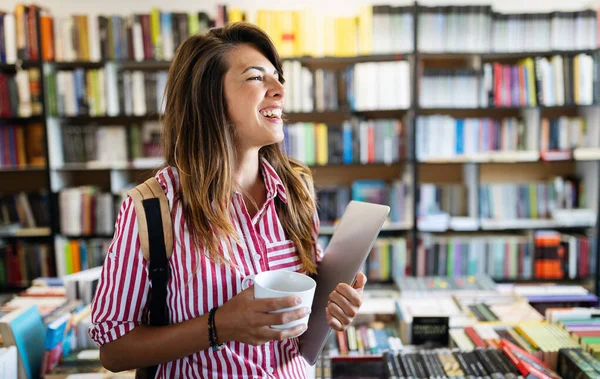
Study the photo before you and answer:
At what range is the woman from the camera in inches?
35.8

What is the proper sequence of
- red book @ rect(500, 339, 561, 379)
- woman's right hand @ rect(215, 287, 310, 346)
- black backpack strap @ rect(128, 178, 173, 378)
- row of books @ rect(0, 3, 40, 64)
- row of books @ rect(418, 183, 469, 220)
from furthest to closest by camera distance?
row of books @ rect(418, 183, 469, 220) → row of books @ rect(0, 3, 40, 64) → red book @ rect(500, 339, 561, 379) → black backpack strap @ rect(128, 178, 173, 378) → woman's right hand @ rect(215, 287, 310, 346)

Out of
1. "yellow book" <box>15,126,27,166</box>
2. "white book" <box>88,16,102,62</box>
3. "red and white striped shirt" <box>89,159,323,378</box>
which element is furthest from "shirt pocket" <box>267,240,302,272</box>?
A: "yellow book" <box>15,126,27,166</box>

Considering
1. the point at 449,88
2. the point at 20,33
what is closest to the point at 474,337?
the point at 449,88

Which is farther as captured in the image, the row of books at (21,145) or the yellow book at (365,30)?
the row of books at (21,145)

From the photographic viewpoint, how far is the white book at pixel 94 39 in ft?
9.67

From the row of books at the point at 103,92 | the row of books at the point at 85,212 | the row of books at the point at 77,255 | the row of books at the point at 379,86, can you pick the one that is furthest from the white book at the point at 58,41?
the row of books at the point at 379,86

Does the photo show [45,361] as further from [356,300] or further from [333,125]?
[333,125]

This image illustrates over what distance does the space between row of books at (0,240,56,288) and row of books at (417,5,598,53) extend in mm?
2958

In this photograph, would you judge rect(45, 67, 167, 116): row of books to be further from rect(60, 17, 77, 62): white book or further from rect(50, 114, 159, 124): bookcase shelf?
rect(50, 114, 159, 124): bookcase shelf

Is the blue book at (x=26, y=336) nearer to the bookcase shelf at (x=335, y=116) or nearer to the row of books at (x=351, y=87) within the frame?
the row of books at (x=351, y=87)

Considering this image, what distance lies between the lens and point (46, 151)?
3008mm

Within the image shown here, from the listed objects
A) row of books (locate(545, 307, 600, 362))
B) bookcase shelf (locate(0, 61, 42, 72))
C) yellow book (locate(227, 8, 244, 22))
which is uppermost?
yellow book (locate(227, 8, 244, 22))

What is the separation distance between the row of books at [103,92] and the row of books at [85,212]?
0.55 metres

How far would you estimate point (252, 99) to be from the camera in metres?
1.08
